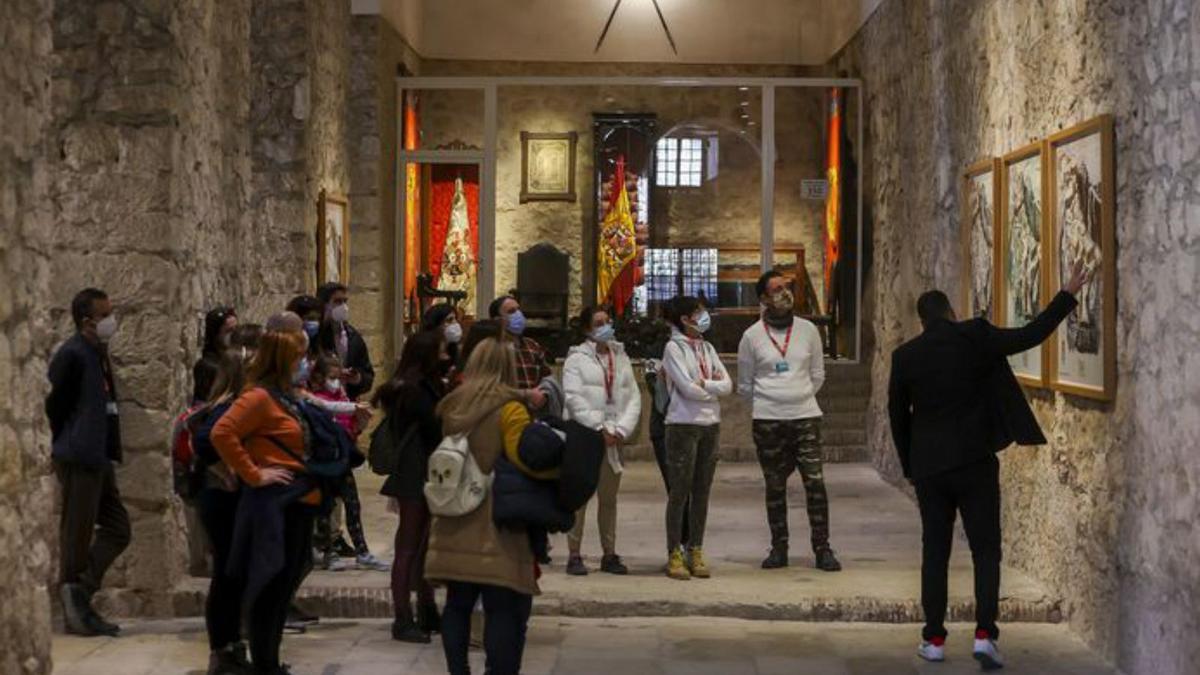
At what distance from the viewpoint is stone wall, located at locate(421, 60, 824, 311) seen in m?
17.3

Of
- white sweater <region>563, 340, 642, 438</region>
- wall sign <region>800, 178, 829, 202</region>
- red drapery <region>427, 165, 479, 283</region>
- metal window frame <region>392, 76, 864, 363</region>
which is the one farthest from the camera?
wall sign <region>800, 178, 829, 202</region>

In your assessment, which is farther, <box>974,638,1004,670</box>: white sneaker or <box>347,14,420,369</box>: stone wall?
<box>347,14,420,369</box>: stone wall

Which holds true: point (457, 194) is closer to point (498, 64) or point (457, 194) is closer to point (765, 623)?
point (498, 64)

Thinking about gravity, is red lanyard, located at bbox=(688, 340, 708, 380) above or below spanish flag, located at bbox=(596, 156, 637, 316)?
below

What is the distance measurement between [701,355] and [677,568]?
3.48 feet

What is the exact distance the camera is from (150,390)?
835 cm

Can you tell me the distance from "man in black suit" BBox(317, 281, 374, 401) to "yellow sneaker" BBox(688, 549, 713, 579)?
1827mm

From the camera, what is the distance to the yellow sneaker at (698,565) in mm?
9141

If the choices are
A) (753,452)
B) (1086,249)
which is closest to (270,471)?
(1086,249)

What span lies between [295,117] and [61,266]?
451 centimetres

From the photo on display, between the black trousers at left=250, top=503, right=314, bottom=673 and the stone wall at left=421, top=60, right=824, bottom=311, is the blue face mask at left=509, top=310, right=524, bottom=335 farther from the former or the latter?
the stone wall at left=421, top=60, right=824, bottom=311

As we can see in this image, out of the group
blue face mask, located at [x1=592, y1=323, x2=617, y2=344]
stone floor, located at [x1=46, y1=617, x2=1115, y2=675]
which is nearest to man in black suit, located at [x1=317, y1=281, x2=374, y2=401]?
blue face mask, located at [x1=592, y1=323, x2=617, y2=344]

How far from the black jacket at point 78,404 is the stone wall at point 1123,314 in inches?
161

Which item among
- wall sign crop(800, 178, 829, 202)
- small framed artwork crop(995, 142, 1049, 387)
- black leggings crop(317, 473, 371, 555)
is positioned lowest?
black leggings crop(317, 473, 371, 555)
